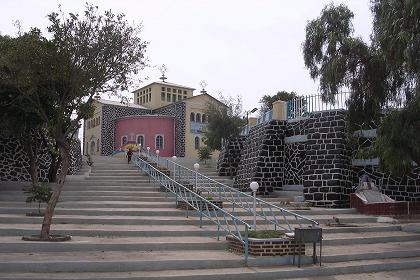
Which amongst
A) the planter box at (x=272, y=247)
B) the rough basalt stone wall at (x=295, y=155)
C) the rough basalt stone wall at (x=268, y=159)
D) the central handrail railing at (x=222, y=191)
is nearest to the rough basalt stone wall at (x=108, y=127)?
the central handrail railing at (x=222, y=191)

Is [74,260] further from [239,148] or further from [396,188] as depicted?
[239,148]

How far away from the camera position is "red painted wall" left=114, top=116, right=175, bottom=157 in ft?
126

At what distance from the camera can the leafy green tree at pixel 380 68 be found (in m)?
11.6

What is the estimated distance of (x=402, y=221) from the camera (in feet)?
49.5

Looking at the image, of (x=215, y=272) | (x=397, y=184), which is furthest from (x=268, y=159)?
(x=215, y=272)

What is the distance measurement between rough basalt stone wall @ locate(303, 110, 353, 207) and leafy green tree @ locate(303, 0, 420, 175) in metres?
3.59

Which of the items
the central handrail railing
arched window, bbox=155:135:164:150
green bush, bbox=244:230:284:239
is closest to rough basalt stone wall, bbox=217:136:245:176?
the central handrail railing

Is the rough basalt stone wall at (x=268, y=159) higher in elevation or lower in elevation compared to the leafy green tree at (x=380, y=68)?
lower

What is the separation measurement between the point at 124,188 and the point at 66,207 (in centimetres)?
407

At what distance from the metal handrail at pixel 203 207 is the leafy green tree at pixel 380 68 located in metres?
4.56

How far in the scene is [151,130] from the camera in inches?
1511

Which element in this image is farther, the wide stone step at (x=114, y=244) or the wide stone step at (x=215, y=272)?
the wide stone step at (x=114, y=244)

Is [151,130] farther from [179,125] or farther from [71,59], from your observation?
[71,59]

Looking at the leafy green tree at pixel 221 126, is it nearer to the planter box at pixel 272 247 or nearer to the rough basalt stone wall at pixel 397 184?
the rough basalt stone wall at pixel 397 184
